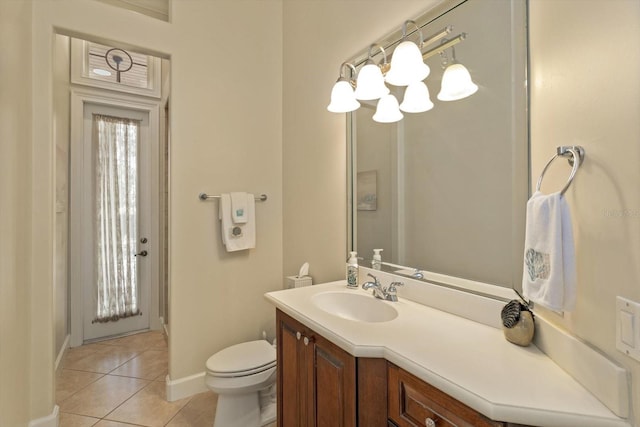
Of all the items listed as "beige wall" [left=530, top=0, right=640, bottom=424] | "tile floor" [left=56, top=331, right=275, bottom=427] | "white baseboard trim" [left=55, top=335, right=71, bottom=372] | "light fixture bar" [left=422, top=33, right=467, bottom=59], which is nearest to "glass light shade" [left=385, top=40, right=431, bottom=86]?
"light fixture bar" [left=422, top=33, right=467, bottom=59]

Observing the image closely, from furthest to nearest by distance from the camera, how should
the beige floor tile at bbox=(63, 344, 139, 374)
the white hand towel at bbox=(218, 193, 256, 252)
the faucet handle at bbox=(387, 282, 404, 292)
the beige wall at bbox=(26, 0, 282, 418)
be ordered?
the beige floor tile at bbox=(63, 344, 139, 374)
the white hand towel at bbox=(218, 193, 256, 252)
the beige wall at bbox=(26, 0, 282, 418)
the faucet handle at bbox=(387, 282, 404, 292)

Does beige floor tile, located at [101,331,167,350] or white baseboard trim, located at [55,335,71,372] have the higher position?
white baseboard trim, located at [55,335,71,372]

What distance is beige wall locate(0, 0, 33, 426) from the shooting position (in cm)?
128

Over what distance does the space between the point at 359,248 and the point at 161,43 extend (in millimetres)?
1884

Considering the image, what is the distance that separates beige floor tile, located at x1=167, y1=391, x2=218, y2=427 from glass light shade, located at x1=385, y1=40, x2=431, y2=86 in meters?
2.19

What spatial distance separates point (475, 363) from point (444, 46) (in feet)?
3.96

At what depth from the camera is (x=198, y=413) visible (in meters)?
1.92

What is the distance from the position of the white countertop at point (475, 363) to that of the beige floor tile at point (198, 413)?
1.19 meters

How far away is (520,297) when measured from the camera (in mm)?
983

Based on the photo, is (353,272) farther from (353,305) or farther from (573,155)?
(573,155)

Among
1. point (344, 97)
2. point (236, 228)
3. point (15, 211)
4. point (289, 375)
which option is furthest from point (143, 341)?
point (344, 97)

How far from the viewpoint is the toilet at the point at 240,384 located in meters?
1.64

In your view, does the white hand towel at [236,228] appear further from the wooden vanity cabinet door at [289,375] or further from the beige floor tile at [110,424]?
the beige floor tile at [110,424]

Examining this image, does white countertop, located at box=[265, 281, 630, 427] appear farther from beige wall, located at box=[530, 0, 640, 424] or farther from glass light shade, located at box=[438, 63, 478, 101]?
glass light shade, located at box=[438, 63, 478, 101]
